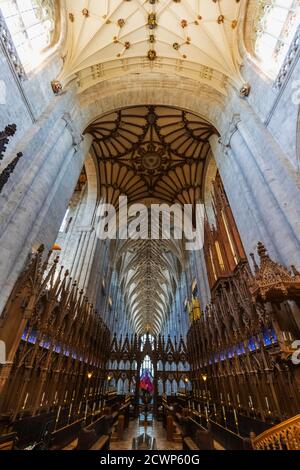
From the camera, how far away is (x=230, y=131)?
9.84 meters

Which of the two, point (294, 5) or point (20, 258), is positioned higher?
point (294, 5)

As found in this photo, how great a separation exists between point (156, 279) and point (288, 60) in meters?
32.0

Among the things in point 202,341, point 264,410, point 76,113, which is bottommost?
point 264,410

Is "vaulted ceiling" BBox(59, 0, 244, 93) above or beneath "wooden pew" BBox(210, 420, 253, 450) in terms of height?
above

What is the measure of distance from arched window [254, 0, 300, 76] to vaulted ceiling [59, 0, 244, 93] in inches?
41.4

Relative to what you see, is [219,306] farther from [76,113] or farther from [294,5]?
[76,113]

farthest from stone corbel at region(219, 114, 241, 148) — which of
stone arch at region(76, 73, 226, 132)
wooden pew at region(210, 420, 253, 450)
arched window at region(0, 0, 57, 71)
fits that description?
wooden pew at region(210, 420, 253, 450)

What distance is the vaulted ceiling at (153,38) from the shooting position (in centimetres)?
941

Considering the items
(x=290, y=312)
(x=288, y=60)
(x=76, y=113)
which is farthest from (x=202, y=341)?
(x=76, y=113)

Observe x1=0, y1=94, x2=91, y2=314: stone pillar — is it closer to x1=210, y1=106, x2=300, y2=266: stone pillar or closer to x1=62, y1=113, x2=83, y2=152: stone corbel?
x1=62, y1=113, x2=83, y2=152: stone corbel

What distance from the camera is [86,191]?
17156 millimetres

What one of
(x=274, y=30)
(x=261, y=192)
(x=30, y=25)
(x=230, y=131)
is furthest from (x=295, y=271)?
(x=30, y=25)

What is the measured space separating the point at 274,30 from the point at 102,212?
43.9 feet

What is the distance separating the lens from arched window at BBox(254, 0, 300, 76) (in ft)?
21.8
